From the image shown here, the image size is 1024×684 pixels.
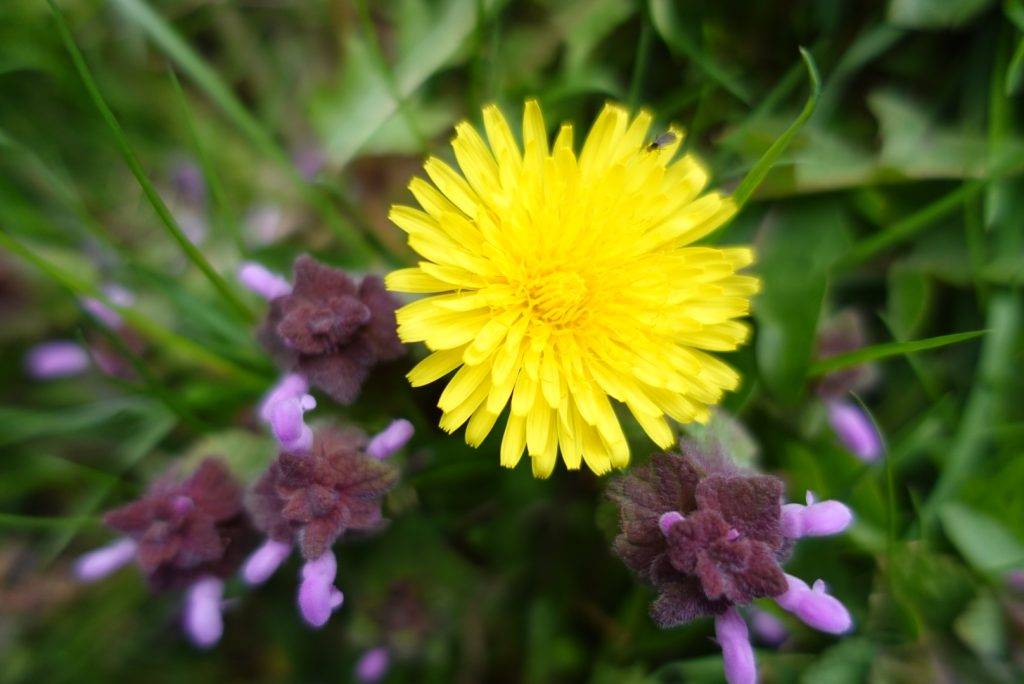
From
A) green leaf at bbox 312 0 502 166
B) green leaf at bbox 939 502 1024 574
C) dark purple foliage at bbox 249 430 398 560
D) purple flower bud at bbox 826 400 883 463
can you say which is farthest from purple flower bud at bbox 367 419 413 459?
green leaf at bbox 939 502 1024 574

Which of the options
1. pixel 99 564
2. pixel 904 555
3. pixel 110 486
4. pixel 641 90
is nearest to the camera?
pixel 99 564

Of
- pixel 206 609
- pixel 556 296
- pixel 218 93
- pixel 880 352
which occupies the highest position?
pixel 218 93

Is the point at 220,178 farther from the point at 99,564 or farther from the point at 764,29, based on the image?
the point at 764,29

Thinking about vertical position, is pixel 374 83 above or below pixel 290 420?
above

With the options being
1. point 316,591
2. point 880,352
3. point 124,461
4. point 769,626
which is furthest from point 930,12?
point 124,461

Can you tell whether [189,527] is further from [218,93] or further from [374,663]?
[218,93]

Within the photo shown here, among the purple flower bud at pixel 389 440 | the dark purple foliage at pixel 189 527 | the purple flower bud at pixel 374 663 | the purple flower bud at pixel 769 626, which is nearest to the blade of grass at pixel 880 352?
the purple flower bud at pixel 769 626

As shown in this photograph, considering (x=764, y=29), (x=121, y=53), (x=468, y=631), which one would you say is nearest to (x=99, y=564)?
(x=468, y=631)

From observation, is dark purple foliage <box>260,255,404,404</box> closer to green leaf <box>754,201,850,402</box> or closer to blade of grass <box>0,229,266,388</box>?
blade of grass <box>0,229,266,388</box>
